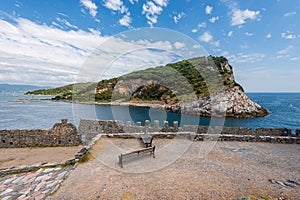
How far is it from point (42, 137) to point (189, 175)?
10852 millimetres

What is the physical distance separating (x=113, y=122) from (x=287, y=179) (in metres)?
9.44

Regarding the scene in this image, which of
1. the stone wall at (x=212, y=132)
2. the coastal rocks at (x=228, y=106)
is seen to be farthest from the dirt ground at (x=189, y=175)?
the coastal rocks at (x=228, y=106)

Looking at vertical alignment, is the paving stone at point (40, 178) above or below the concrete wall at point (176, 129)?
below

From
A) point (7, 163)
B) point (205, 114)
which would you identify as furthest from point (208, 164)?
point (205, 114)

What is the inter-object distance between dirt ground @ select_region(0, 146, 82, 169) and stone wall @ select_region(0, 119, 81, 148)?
16.5 inches

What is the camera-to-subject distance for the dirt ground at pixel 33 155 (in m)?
8.70

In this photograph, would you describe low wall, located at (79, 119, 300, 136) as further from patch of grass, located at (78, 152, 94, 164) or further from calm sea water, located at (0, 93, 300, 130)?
calm sea water, located at (0, 93, 300, 130)

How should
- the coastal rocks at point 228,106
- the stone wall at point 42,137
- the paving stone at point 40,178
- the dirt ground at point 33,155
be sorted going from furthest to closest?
the coastal rocks at point 228,106 → the stone wall at point 42,137 → the dirt ground at point 33,155 → the paving stone at point 40,178

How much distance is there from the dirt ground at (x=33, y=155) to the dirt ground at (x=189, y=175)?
11.3ft

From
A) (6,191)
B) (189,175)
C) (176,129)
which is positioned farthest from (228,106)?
(6,191)

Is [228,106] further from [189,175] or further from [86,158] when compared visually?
[86,158]

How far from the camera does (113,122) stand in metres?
11.2

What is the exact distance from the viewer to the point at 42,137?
11172mm

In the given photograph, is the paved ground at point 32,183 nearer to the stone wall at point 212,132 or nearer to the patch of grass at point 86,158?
the patch of grass at point 86,158
